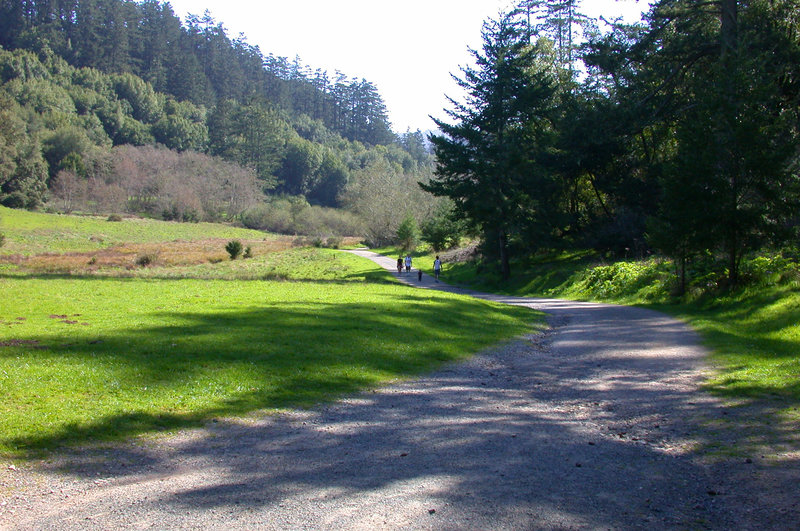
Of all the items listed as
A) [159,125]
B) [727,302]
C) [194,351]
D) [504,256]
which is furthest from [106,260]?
[159,125]

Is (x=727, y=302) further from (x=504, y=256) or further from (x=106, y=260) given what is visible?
(x=106, y=260)

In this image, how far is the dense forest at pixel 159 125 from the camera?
9262 centimetres

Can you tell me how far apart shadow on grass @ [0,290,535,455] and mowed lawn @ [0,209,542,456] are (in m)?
0.02

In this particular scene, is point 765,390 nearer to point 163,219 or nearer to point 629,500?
point 629,500

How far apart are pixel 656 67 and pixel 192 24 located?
152324 mm

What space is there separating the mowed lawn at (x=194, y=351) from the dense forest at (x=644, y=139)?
737 cm

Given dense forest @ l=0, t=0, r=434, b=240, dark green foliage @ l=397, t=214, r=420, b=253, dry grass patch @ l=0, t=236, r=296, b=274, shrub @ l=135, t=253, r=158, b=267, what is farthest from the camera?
dense forest @ l=0, t=0, r=434, b=240

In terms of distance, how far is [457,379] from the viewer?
1078 centimetres

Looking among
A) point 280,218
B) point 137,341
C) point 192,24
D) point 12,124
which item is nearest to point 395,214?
point 280,218

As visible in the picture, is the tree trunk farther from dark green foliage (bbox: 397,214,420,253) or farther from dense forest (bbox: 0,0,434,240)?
dense forest (bbox: 0,0,434,240)

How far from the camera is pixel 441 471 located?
19.1ft

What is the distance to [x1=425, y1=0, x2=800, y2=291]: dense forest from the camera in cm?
1948

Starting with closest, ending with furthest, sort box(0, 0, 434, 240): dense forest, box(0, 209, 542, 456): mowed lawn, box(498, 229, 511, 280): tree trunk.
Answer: box(0, 209, 542, 456): mowed lawn
box(498, 229, 511, 280): tree trunk
box(0, 0, 434, 240): dense forest

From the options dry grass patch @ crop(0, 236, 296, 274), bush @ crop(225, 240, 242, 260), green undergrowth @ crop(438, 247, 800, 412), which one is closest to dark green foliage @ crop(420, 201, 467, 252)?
bush @ crop(225, 240, 242, 260)
